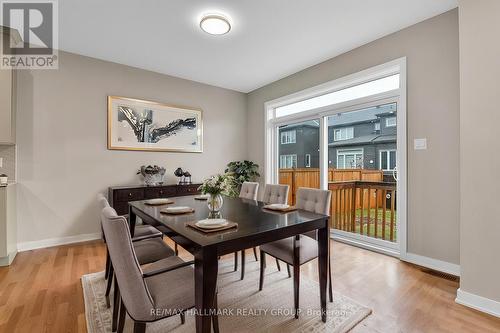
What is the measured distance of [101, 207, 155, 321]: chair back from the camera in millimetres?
1111

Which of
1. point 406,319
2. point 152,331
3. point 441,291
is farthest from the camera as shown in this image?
point 441,291

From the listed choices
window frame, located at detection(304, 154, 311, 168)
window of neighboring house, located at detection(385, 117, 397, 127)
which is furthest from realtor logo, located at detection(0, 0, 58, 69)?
window of neighboring house, located at detection(385, 117, 397, 127)

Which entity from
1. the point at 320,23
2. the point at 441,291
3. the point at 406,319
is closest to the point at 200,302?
the point at 406,319

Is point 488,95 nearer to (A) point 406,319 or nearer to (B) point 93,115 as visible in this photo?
(A) point 406,319

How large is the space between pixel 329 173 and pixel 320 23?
2.08 metres

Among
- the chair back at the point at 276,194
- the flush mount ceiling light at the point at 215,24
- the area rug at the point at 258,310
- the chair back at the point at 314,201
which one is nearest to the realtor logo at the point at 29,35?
the flush mount ceiling light at the point at 215,24

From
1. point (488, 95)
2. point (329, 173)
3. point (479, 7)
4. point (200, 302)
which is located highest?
point (479, 7)

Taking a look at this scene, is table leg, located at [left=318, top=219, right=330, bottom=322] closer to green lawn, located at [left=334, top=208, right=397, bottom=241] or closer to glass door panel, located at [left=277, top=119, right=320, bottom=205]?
green lawn, located at [left=334, top=208, right=397, bottom=241]

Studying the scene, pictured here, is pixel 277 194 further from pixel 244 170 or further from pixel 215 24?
pixel 244 170

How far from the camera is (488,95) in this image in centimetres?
187

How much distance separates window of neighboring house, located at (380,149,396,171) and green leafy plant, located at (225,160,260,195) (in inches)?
90.2

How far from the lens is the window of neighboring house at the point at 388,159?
10.1 ft

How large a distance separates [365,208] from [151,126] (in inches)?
143

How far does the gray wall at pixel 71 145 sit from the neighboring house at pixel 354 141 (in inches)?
91.8
